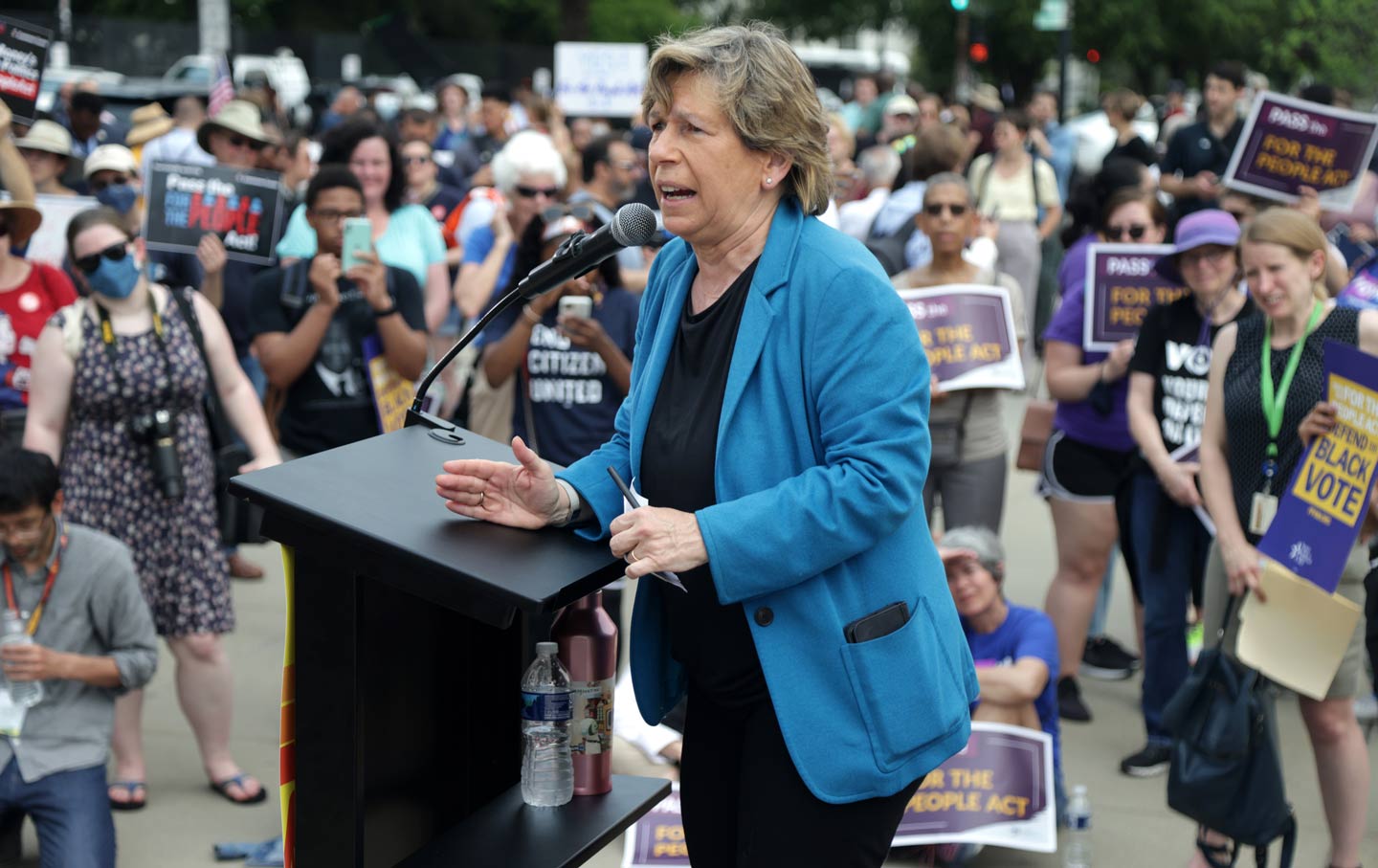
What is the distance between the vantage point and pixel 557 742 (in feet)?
A: 8.68

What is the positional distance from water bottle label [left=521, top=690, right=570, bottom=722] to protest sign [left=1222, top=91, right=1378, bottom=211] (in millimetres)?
5609

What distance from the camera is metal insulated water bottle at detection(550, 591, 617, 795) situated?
267 centimetres

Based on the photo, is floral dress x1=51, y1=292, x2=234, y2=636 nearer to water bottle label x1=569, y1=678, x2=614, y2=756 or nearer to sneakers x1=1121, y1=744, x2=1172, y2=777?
water bottle label x1=569, y1=678, x2=614, y2=756

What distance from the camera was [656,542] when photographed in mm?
2279

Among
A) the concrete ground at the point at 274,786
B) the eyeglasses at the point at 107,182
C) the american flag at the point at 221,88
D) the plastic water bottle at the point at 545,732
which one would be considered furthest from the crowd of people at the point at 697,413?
the american flag at the point at 221,88

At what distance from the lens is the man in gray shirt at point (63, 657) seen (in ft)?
14.8

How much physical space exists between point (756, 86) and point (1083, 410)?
158 inches

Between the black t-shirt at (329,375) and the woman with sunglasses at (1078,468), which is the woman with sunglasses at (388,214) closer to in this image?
the black t-shirt at (329,375)

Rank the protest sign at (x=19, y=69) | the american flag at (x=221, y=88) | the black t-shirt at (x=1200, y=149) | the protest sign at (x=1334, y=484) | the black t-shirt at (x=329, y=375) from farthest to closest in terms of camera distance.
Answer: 1. the american flag at (x=221, y=88)
2. the black t-shirt at (x=1200, y=149)
3. the protest sign at (x=19, y=69)
4. the black t-shirt at (x=329, y=375)
5. the protest sign at (x=1334, y=484)

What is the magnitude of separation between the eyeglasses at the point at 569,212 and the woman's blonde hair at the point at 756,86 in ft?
11.0

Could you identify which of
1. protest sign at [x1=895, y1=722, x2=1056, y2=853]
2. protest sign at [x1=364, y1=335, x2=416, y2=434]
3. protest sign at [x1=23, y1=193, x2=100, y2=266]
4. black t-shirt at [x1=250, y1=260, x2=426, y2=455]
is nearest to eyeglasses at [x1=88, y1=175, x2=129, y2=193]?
protest sign at [x1=23, y1=193, x2=100, y2=266]

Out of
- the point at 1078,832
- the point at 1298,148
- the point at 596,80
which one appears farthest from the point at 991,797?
the point at 596,80

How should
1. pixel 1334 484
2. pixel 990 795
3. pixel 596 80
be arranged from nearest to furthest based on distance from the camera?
pixel 1334 484
pixel 990 795
pixel 596 80

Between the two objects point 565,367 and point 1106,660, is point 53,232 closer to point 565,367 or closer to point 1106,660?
point 565,367
